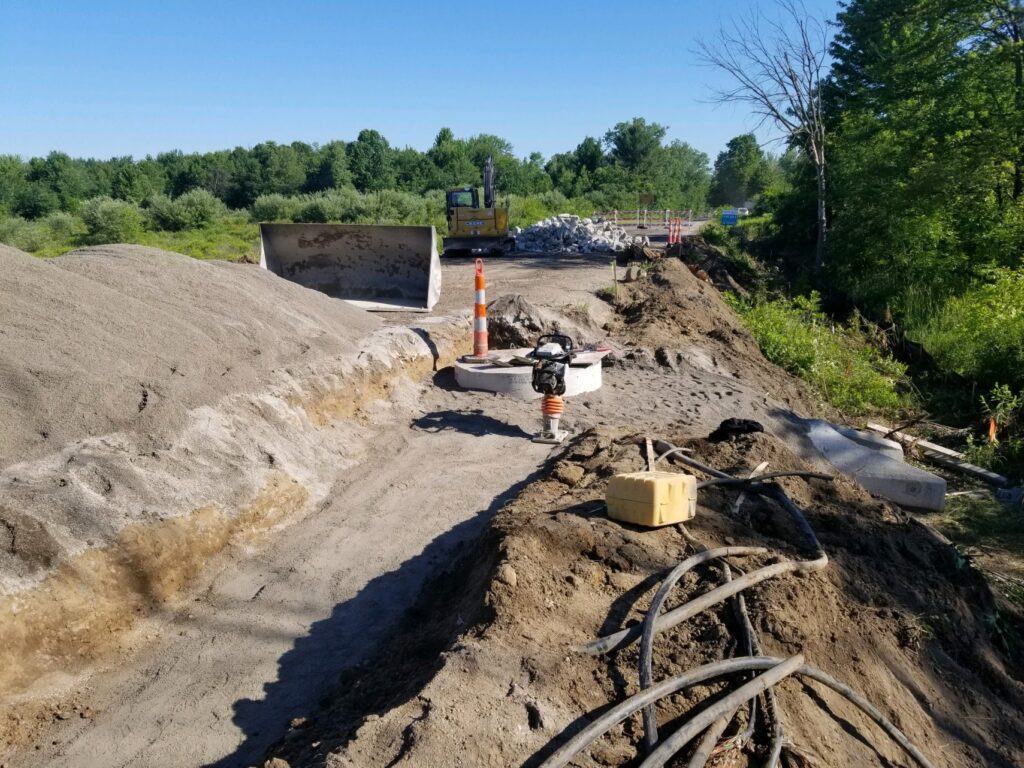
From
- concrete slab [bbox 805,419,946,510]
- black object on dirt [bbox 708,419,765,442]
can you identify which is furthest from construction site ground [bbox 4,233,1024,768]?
concrete slab [bbox 805,419,946,510]

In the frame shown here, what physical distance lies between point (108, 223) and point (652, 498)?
115 feet

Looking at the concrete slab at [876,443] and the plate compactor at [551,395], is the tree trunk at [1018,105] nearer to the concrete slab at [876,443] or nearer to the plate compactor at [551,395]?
the concrete slab at [876,443]

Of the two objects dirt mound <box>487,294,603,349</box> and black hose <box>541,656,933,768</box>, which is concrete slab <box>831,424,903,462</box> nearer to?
dirt mound <box>487,294,603,349</box>

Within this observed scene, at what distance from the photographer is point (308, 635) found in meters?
4.28

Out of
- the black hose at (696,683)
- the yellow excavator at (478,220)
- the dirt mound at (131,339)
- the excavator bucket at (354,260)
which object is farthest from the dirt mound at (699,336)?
the yellow excavator at (478,220)

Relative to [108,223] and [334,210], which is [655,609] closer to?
[108,223]

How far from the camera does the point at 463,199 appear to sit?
2506cm

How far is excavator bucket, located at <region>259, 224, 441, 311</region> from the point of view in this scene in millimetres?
12414

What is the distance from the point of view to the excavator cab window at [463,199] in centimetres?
2486

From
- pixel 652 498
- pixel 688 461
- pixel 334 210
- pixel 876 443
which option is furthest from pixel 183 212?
pixel 652 498

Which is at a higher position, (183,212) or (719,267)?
(183,212)

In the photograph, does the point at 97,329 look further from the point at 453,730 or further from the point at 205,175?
the point at 205,175

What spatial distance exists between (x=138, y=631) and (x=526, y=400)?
4.85 m

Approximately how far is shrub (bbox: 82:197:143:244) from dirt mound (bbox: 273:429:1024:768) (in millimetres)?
33047
